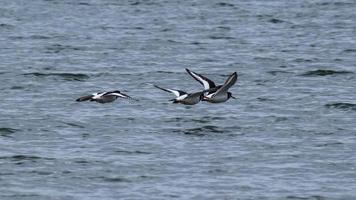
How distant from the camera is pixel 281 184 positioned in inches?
929

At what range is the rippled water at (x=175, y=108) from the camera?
2400cm

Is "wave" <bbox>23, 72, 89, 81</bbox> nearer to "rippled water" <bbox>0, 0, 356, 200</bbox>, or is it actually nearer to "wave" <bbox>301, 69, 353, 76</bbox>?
"rippled water" <bbox>0, 0, 356, 200</bbox>

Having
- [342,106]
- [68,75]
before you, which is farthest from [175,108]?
[68,75]

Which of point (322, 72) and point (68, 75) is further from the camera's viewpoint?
point (322, 72)

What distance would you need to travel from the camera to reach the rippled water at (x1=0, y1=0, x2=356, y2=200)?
24.0m

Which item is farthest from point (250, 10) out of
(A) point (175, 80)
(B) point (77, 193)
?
(B) point (77, 193)

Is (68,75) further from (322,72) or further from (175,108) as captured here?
(322,72)

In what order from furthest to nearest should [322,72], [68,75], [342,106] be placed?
[322,72], [68,75], [342,106]

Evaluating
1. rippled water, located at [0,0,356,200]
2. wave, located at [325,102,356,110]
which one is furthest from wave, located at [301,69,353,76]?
wave, located at [325,102,356,110]

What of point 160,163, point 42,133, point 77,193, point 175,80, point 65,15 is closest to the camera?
point 77,193

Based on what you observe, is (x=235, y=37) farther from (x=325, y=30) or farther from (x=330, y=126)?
(x=330, y=126)

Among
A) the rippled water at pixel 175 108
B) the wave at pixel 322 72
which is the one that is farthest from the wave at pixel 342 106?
the wave at pixel 322 72

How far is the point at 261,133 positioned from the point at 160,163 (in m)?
3.61

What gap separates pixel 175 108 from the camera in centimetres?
3169
